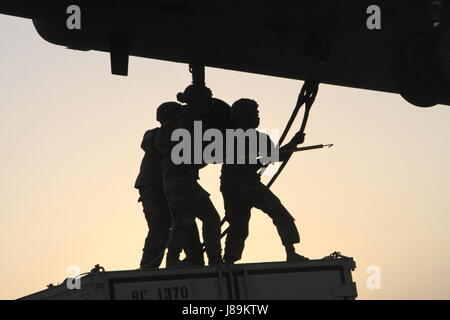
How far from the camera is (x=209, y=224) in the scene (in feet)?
34.4

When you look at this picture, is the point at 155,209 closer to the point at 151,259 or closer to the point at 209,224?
the point at 151,259

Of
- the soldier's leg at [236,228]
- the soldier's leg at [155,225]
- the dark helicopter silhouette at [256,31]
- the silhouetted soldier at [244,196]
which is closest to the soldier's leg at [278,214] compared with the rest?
the silhouetted soldier at [244,196]

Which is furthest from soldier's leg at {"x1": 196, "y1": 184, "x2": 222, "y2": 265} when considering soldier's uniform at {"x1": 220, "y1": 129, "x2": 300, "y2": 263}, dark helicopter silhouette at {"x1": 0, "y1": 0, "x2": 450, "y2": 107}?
dark helicopter silhouette at {"x1": 0, "y1": 0, "x2": 450, "y2": 107}

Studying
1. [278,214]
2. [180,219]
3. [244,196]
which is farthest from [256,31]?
[180,219]

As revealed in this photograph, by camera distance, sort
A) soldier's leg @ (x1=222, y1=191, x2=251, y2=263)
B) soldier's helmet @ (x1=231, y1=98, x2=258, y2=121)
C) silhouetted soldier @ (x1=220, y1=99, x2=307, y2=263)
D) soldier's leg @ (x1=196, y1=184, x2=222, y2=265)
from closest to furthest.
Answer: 1. soldier's leg @ (x1=196, y1=184, x2=222, y2=265)
2. silhouetted soldier @ (x1=220, y1=99, x2=307, y2=263)
3. soldier's leg @ (x1=222, y1=191, x2=251, y2=263)
4. soldier's helmet @ (x1=231, y1=98, x2=258, y2=121)

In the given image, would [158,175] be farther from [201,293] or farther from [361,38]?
[361,38]

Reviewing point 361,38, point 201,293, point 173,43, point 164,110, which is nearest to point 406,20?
point 361,38

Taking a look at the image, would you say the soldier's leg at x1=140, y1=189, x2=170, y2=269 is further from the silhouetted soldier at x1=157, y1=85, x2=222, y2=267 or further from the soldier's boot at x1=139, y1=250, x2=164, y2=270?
the silhouetted soldier at x1=157, y1=85, x2=222, y2=267

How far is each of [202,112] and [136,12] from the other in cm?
171

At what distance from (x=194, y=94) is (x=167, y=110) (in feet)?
1.39

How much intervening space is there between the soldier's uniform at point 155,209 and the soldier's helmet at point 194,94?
0.49 metres

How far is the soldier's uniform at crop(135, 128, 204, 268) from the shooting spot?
35.0ft

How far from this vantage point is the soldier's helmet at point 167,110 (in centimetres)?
1072

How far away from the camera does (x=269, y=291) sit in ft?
28.5
